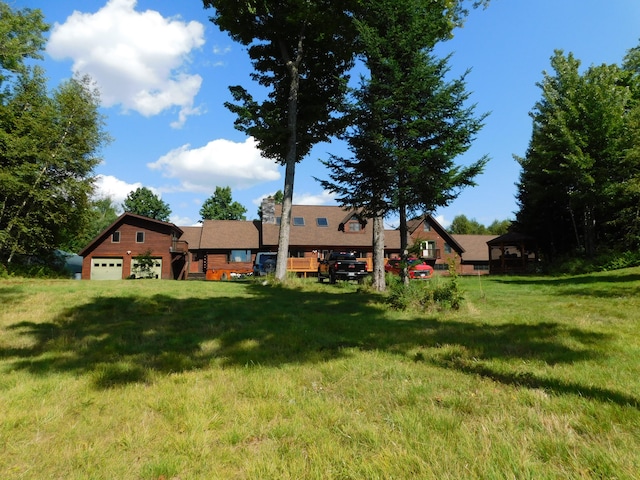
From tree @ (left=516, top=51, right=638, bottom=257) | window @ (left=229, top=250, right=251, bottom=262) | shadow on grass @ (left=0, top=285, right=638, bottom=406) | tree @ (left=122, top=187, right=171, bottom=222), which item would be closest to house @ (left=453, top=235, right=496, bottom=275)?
tree @ (left=516, top=51, right=638, bottom=257)

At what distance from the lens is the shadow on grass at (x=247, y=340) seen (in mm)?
5004

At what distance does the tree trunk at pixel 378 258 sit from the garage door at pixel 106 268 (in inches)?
1229

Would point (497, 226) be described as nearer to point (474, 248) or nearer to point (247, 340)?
point (474, 248)

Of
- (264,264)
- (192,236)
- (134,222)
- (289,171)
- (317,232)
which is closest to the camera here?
(289,171)

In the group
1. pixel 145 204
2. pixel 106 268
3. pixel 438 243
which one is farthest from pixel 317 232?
pixel 145 204

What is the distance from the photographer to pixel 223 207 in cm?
7875

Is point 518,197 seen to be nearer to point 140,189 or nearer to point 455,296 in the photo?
point 455,296

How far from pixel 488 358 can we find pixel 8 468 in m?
5.11

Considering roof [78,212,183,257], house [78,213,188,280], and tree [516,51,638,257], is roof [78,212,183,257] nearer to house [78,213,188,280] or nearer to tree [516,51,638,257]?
house [78,213,188,280]

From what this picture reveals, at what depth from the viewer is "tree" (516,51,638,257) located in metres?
23.5

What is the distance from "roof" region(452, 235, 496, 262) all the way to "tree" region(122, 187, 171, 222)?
189 feet

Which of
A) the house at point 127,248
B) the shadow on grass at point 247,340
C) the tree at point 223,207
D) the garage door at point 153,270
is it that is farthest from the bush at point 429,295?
the tree at point 223,207

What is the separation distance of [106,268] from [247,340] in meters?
36.3

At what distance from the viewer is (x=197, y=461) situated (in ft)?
8.61
